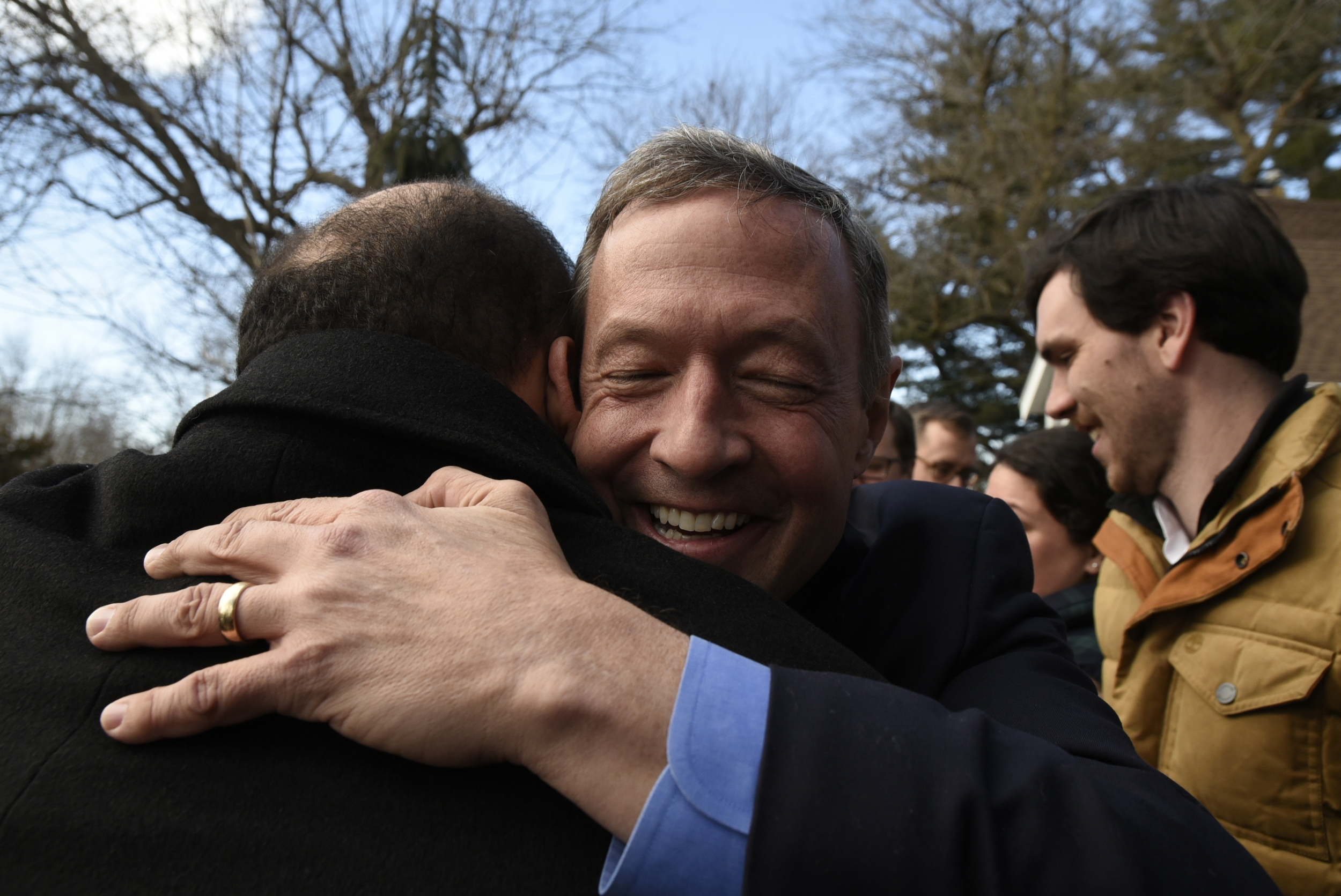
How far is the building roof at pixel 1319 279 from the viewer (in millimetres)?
11539

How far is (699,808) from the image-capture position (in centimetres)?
106

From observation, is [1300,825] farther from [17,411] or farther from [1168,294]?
[17,411]

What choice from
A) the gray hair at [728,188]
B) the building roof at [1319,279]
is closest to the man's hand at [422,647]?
the gray hair at [728,188]

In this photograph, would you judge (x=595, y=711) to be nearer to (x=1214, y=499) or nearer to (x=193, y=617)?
(x=193, y=617)

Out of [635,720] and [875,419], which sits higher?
[875,419]

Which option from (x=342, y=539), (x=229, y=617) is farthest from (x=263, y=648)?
(x=342, y=539)

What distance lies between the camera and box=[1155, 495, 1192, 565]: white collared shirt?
125 inches

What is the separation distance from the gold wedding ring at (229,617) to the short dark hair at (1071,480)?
412 cm

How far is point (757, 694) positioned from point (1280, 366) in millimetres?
2830

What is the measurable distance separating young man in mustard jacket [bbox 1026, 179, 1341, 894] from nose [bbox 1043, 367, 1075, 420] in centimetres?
1

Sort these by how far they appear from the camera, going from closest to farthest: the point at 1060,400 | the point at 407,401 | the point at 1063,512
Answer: the point at 407,401 → the point at 1060,400 → the point at 1063,512

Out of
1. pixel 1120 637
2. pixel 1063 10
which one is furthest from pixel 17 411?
pixel 1063 10

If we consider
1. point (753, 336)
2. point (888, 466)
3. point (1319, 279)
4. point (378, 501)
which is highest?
point (1319, 279)

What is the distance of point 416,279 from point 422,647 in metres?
0.66
